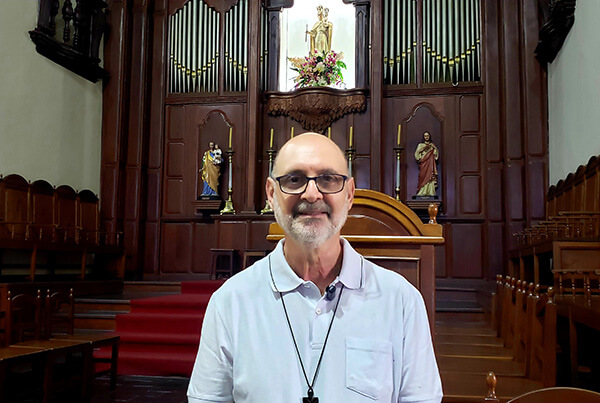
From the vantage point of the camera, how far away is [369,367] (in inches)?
52.3

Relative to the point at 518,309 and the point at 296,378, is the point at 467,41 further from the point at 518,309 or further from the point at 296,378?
the point at 296,378

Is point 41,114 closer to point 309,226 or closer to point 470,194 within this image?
point 470,194

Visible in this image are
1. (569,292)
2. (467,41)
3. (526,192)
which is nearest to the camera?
(569,292)

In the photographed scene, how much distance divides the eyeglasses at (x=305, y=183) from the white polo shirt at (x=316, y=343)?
0.17m

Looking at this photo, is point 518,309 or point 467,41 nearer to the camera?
point 518,309

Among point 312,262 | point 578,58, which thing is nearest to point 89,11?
point 578,58

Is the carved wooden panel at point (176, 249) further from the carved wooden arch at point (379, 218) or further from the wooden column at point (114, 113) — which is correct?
the carved wooden arch at point (379, 218)

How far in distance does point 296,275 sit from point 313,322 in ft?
0.40

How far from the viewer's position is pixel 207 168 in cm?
923

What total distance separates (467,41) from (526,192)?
246 centimetres

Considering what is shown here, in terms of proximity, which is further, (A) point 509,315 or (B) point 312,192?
(A) point 509,315

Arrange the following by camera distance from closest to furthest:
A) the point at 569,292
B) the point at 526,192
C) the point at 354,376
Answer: the point at 354,376 < the point at 569,292 < the point at 526,192

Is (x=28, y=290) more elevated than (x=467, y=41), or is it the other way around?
(x=467, y=41)

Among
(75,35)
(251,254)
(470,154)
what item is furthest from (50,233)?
(470,154)
